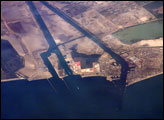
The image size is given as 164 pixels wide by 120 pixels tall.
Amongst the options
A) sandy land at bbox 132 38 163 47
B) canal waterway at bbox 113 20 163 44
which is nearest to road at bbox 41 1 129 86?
canal waterway at bbox 113 20 163 44

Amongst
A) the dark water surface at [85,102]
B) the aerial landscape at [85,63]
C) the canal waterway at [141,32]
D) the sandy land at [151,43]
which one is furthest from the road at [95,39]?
the sandy land at [151,43]

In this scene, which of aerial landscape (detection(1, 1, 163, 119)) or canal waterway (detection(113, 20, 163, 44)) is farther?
canal waterway (detection(113, 20, 163, 44))

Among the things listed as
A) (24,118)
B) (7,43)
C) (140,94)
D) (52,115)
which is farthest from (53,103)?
(7,43)

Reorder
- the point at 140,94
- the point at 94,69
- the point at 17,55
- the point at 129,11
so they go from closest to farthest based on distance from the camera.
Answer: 1. the point at 140,94
2. the point at 94,69
3. the point at 17,55
4. the point at 129,11

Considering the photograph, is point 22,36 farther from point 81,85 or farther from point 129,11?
point 129,11

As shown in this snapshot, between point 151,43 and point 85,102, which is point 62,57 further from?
point 151,43

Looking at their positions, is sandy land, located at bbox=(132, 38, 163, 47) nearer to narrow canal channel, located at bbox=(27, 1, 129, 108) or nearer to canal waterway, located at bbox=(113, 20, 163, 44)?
canal waterway, located at bbox=(113, 20, 163, 44)
